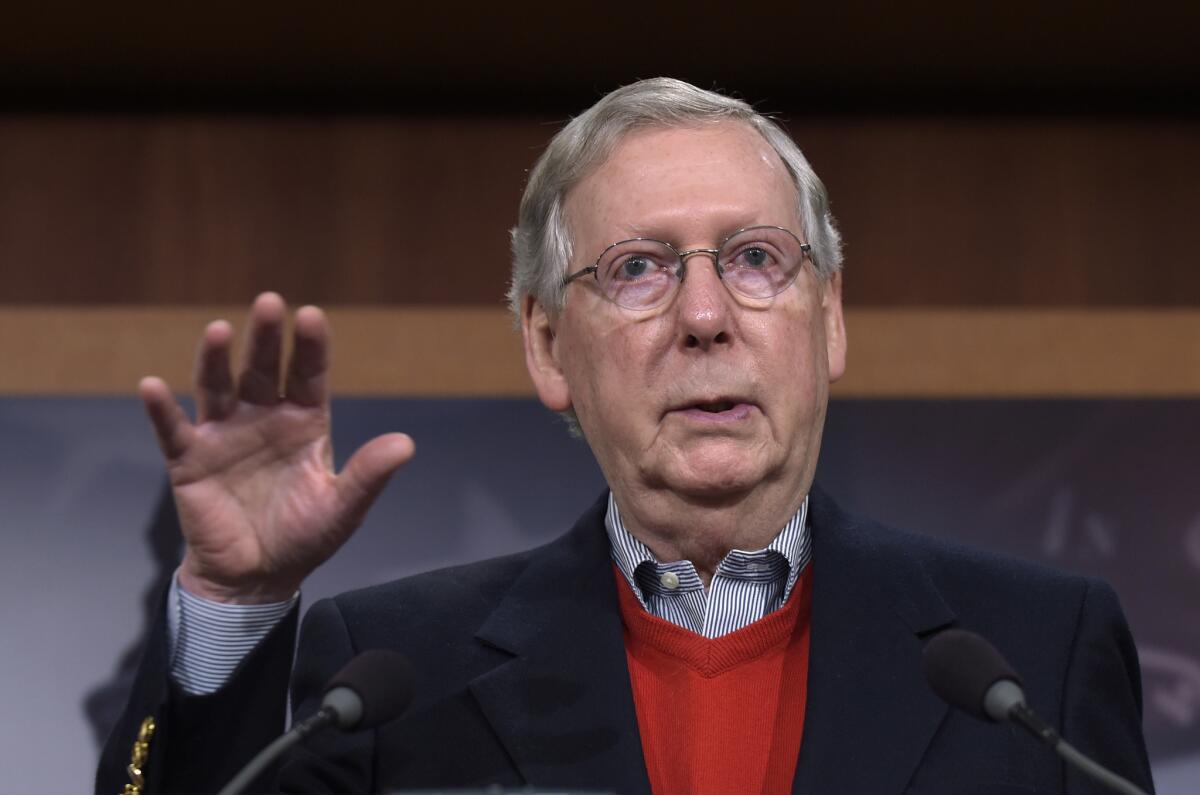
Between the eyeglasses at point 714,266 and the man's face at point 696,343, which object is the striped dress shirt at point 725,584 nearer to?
the man's face at point 696,343

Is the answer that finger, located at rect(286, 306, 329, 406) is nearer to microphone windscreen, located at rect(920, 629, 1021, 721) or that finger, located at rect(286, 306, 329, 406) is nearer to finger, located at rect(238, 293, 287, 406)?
finger, located at rect(238, 293, 287, 406)

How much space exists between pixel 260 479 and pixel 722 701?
1.99 feet

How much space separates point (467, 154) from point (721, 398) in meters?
1.60

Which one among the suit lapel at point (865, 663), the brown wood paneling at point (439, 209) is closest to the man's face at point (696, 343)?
the suit lapel at point (865, 663)

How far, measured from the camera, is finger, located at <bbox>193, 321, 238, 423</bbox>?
1.39 meters

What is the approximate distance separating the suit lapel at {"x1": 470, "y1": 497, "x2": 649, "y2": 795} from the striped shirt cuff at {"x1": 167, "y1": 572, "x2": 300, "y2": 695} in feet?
1.04

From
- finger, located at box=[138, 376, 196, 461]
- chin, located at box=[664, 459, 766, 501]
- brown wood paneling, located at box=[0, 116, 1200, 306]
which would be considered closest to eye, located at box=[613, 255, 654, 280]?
chin, located at box=[664, 459, 766, 501]

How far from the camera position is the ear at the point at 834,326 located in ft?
6.81

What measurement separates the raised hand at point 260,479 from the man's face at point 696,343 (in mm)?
473

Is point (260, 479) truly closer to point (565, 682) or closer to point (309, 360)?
point (309, 360)

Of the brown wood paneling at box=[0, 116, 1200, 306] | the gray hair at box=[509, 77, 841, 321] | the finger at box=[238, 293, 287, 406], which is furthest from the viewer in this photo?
the brown wood paneling at box=[0, 116, 1200, 306]

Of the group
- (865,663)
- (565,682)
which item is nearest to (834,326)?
(865,663)

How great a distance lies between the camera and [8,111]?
3.26 m

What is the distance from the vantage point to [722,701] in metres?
1.78
